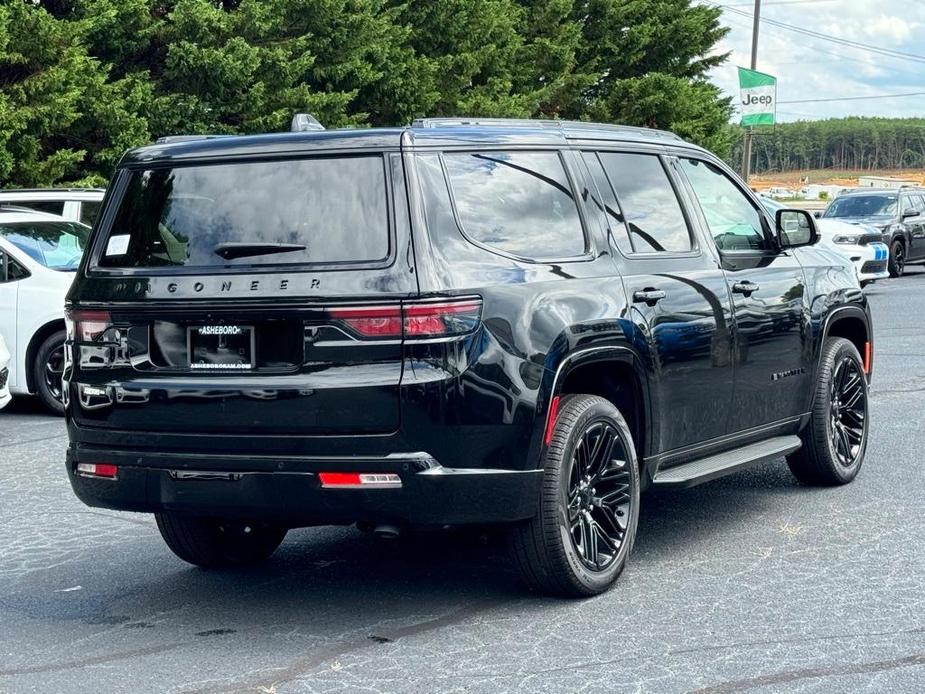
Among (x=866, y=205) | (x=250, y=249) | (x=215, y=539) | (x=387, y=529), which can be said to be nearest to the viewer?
(x=387, y=529)

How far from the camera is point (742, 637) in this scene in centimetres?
518

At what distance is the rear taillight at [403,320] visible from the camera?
5.11 meters

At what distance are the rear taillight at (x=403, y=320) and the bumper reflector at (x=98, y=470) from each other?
1.08 meters

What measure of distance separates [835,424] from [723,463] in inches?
60.3

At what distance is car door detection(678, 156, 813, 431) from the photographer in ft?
22.5

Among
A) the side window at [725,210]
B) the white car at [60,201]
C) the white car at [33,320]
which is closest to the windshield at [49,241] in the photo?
the white car at [33,320]

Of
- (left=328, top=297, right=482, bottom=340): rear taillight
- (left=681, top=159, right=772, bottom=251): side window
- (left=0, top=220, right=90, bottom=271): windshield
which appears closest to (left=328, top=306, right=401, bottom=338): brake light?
(left=328, top=297, right=482, bottom=340): rear taillight

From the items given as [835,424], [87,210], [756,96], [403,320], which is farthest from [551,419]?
[756,96]

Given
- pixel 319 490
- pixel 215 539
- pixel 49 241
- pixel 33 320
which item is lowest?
pixel 215 539

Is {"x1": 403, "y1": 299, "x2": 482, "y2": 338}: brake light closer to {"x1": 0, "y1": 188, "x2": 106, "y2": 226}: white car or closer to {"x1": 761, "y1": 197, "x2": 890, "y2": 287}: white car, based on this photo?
{"x1": 0, "y1": 188, "x2": 106, "y2": 226}: white car

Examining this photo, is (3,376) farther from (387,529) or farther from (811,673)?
(811,673)

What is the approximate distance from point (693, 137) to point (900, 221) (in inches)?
643

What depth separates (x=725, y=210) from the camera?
7227 millimetres

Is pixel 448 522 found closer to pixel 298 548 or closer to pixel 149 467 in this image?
pixel 149 467
